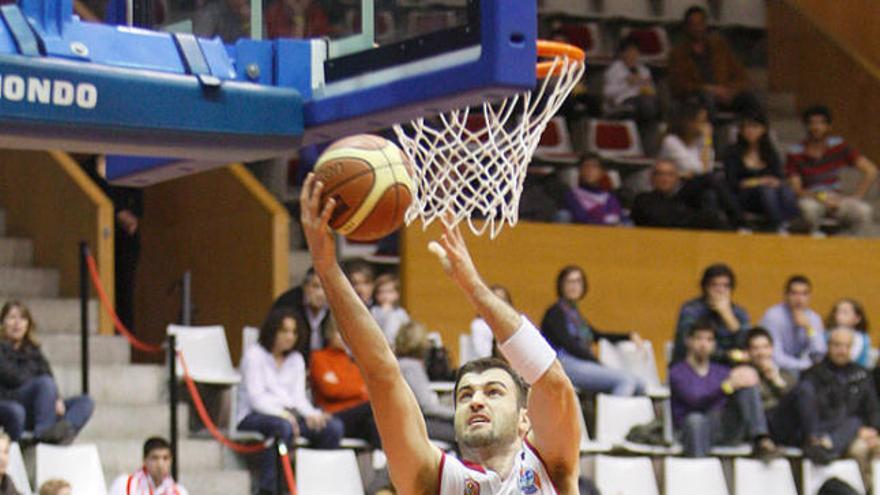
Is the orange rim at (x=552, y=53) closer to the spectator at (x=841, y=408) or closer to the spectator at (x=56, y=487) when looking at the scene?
the spectator at (x=56, y=487)

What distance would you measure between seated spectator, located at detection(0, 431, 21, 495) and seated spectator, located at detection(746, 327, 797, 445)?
4655mm

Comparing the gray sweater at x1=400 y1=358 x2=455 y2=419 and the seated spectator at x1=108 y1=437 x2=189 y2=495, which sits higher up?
the gray sweater at x1=400 y1=358 x2=455 y2=419

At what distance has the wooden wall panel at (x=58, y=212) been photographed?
11234mm

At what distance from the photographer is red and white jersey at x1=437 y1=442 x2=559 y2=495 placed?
15.1 feet

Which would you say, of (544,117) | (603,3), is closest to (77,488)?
(544,117)

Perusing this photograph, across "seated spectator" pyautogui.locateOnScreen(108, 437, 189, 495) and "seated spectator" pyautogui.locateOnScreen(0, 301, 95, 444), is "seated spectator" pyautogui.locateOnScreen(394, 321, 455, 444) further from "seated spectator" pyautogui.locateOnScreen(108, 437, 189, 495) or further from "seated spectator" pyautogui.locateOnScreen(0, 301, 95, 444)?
"seated spectator" pyautogui.locateOnScreen(0, 301, 95, 444)

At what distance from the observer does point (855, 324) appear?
11922mm

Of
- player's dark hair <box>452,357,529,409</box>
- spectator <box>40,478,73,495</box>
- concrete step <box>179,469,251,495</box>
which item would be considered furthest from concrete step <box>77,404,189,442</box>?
player's dark hair <box>452,357,529,409</box>

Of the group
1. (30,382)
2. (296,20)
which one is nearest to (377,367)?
(296,20)

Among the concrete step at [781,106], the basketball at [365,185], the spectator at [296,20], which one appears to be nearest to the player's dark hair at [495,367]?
the basketball at [365,185]

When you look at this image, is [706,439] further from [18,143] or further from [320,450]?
[18,143]

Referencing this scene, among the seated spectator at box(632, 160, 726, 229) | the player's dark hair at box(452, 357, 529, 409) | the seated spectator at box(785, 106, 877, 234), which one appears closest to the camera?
the player's dark hair at box(452, 357, 529, 409)

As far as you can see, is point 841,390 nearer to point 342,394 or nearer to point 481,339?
point 481,339

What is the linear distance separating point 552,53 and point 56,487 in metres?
3.93
